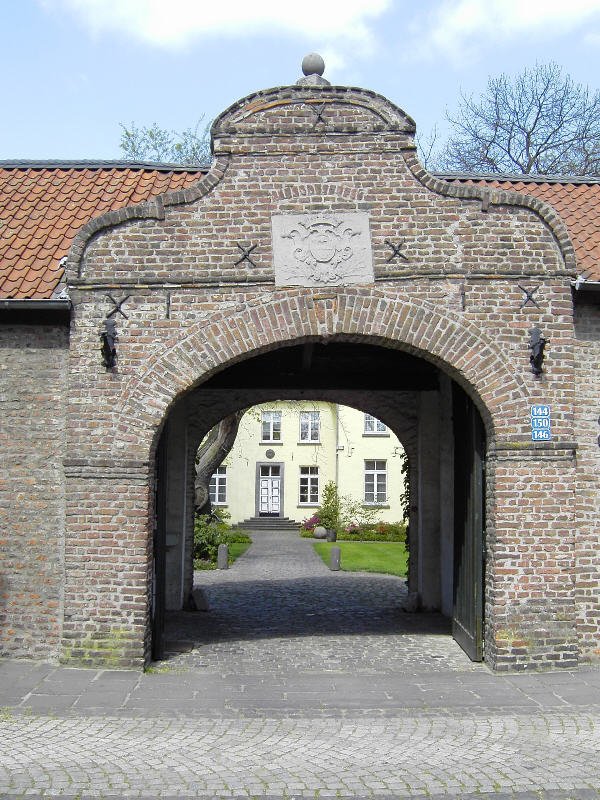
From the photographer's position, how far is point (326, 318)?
8.53 metres

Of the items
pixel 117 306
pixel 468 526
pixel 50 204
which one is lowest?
pixel 468 526

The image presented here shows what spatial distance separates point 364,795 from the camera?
5.33m

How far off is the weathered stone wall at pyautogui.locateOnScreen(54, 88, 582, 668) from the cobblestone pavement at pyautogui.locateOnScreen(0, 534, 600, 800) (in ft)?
2.27

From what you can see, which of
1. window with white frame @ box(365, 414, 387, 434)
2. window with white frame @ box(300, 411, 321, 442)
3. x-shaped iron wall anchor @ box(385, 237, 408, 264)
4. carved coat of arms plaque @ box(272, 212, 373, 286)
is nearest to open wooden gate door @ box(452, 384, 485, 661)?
x-shaped iron wall anchor @ box(385, 237, 408, 264)

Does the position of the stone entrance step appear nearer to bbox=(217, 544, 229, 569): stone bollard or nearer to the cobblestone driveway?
bbox=(217, 544, 229, 569): stone bollard

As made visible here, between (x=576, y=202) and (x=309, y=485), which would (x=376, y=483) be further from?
(x=576, y=202)

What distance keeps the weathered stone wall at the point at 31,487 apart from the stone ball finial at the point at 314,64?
Answer: 3.87 metres

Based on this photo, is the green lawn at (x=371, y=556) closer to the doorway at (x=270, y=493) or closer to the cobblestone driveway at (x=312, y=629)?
the cobblestone driveway at (x=312, y=629)

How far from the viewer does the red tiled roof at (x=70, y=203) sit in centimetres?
937

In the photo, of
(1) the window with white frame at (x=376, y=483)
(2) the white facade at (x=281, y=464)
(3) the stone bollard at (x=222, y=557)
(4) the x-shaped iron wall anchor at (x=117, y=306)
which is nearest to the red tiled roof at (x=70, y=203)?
(4) the x-shaped iron wall anchor at (x=117, y=306)

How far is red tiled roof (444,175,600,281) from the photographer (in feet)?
31.6

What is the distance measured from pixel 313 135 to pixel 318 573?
12627 millimetres

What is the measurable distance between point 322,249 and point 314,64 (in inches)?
86.9

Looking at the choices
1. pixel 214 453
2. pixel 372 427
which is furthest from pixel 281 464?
pixel 214 453
